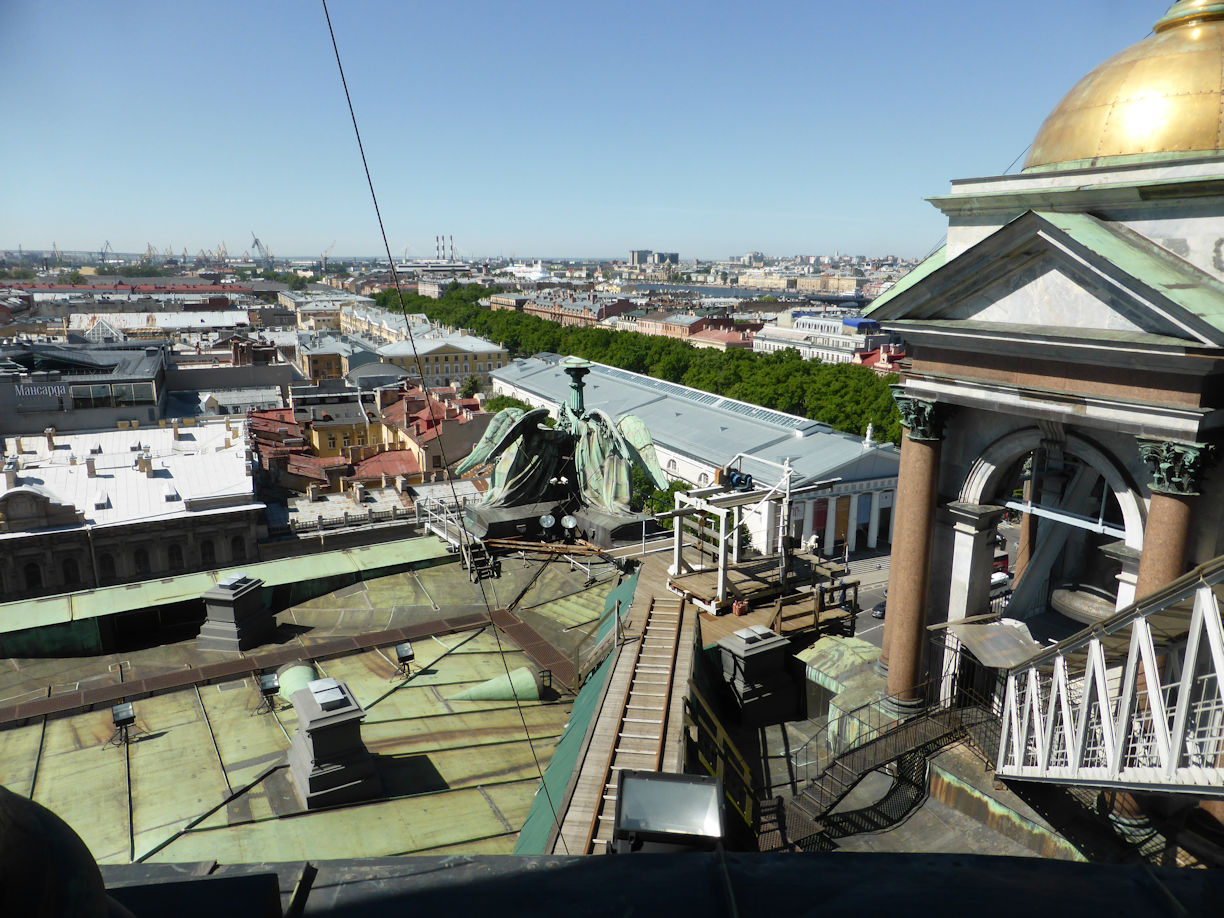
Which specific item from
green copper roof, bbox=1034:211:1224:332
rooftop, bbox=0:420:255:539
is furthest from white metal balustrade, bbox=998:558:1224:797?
rooftop, bbox=0:420:255:539

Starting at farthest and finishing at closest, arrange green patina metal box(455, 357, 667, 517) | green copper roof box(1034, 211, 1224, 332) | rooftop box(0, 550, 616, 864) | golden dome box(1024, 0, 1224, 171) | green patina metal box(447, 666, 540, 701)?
green patina metal box(455, 357, 667, 517), green patina metal box(447, 666, 540, 701), golden dome box(1024, 0, 1224, 171), green copper roof box(1034, 211, 1224, 332), rooftop box(0, 550, 616, 864)

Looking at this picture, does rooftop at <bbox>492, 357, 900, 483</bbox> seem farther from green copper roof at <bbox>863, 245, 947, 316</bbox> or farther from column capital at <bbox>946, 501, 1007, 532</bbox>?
green copper roof at <bbox>863, 245, 947, 316</bbox>

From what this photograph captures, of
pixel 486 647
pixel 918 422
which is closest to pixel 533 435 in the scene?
pixel 486 647

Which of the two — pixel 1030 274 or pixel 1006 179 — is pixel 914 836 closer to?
pixel 1030 274

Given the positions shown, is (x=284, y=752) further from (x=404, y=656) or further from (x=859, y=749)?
(x=859, y=749)

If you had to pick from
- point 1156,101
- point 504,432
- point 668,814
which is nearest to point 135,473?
point 504,432

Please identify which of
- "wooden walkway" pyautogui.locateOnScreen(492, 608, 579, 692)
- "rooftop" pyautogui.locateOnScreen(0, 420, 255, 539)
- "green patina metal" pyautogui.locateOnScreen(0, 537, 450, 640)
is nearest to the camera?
"wooden walkway" pyautogui.locateOnScreen(492, 608, 579, 692)

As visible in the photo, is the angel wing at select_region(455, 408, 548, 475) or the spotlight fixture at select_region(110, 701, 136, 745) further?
the angel wing at select_region(455, 408, 548, 475)

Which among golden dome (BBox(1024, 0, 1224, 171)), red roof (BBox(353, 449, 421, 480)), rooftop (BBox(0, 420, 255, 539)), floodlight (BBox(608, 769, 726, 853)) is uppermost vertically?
golden dome (BBox(1024, 0, 1224, 171))
